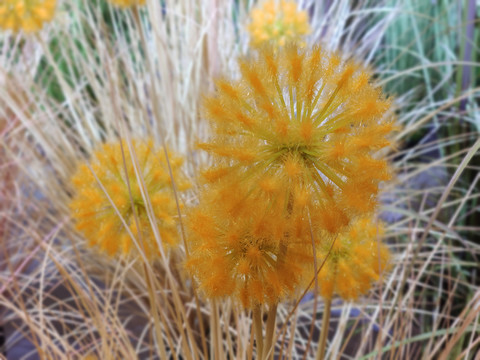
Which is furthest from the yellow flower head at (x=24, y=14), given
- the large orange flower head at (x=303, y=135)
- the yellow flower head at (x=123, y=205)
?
the large orange flower head at (x=303, y=135)

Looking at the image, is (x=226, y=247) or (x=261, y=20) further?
(x=261, y=20)

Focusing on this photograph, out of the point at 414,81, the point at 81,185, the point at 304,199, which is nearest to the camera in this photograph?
the point at 304,199

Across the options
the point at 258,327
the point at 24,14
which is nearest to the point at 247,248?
the point at 258,327

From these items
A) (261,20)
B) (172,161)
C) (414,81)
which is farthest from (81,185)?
(414,81)

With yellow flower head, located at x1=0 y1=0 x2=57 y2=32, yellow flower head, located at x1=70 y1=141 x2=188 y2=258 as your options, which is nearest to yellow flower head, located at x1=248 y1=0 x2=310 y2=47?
yellow flower head, located at x1=0 y1=0 x2=57 y2=32

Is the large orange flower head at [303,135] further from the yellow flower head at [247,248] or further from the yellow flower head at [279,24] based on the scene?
the yellow flower head at [279,24]

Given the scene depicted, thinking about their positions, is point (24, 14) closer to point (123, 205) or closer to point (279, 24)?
point (279, 24)

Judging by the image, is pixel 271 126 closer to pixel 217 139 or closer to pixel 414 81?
pixel 217 139
